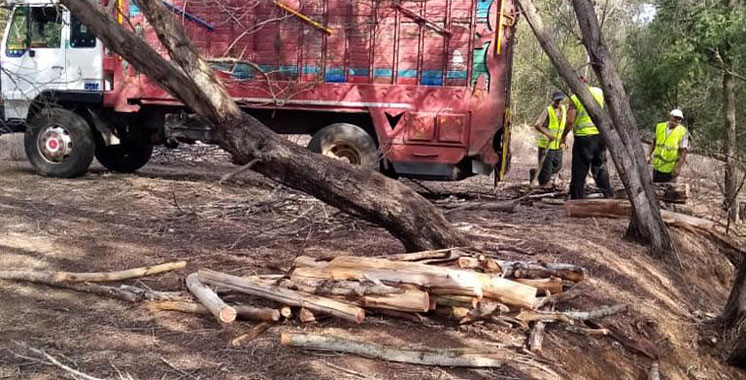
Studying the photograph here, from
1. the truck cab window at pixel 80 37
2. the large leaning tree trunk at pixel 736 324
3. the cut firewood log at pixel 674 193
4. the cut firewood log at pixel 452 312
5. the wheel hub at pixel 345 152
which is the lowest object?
the large leaning tree trunk at pixel 736 324

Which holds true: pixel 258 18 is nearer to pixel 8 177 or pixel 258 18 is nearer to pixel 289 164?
pixel 8 177

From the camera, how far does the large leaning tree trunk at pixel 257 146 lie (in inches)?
178

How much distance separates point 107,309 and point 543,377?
291 cm

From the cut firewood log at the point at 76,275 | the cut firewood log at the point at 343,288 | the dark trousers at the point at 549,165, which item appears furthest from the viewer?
the dark trousers at the point at 549,165

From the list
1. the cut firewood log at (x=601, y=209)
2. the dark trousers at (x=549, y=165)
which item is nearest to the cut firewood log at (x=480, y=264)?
the cut firewood log at (x=601, y=209)

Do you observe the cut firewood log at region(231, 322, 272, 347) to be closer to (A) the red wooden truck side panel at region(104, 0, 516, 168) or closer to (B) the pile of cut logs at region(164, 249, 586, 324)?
(B) the pile of cut logs at region(164, 249, 586, 324)

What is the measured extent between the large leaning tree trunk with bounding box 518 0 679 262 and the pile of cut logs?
8.44 ft

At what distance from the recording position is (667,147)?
9109 mm

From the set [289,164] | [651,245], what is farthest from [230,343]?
[651,245]

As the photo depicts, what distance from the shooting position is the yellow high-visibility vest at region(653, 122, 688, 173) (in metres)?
8.91

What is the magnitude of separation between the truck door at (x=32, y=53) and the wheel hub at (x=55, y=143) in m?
0.55

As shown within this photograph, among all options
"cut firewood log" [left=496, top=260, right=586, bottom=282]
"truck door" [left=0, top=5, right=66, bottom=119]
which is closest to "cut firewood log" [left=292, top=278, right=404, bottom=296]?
"cut firewood log" [left=496, top=260, right=586, bottom=282]

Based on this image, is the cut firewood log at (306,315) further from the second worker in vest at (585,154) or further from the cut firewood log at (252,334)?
the second worker in vest at (585,154)

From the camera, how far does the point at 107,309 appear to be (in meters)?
4.54
